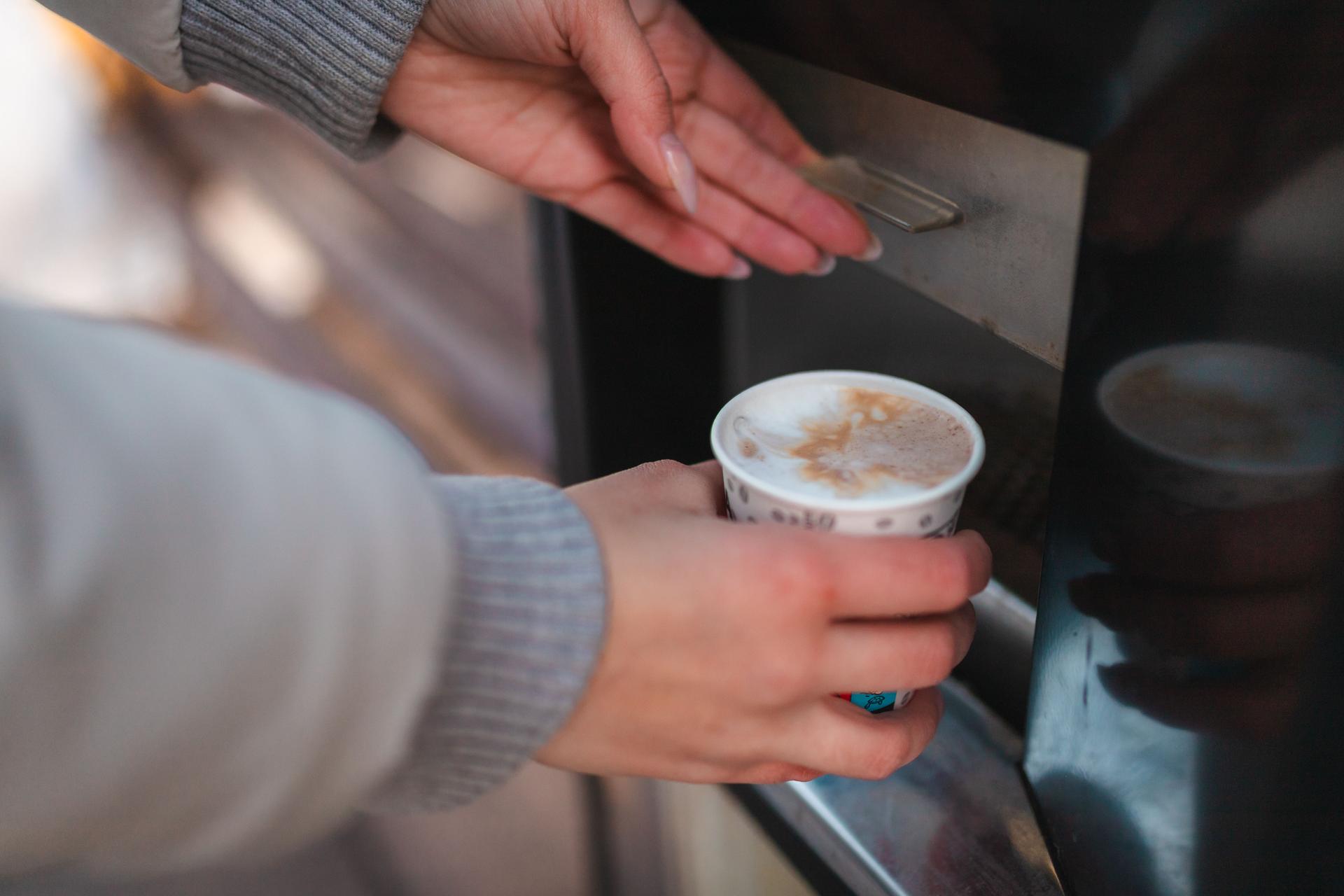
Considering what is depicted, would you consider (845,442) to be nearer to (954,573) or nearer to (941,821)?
(954,573)

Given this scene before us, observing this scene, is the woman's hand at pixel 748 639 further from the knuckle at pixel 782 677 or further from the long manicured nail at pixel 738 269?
the long manicured nail at pixel 738 269

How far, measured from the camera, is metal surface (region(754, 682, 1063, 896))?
2.17 ft

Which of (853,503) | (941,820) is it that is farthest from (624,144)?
(941,820)

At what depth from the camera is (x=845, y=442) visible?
1.98 feet

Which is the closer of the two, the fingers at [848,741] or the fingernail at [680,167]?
the fingers at [848,741]

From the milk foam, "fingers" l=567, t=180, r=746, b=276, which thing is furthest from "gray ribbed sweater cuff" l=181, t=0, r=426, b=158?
the milk foam

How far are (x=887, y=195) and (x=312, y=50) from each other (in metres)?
0.45

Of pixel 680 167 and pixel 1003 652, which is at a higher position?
pixel 680 167

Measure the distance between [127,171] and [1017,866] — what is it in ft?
11.2

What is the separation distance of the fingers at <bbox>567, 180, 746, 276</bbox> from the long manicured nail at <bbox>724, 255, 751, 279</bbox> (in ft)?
0.04

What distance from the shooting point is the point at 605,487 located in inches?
21.4

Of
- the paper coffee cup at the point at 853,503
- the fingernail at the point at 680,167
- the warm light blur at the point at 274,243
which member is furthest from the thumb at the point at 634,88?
the warm light blur at the point at 274,243

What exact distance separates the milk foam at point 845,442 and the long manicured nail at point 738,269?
0.86ft

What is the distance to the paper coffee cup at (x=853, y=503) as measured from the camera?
50cm
